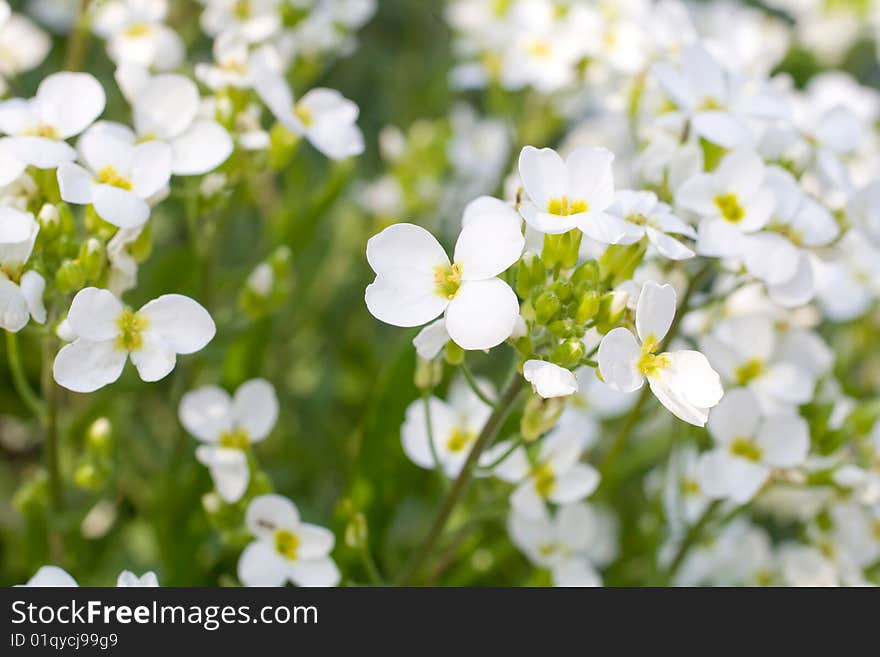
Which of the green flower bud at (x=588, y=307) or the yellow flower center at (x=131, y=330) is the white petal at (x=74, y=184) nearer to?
the yellow flower center at (x=131, y=330)

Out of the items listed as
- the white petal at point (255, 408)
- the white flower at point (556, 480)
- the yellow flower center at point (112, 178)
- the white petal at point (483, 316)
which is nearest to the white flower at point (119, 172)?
the yellow flower center at point (112, 178)

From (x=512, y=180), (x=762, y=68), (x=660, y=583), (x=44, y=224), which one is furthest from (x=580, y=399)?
(x=44, y=224)

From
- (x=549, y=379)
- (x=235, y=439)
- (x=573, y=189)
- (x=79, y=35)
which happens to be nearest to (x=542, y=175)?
(x=573, y=189)

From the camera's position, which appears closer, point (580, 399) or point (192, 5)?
point (580, 399)

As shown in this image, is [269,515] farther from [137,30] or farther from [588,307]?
[137,30]

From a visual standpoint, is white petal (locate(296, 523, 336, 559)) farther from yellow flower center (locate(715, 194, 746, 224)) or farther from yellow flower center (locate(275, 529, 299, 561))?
yellow flower center (locate(715, 194, 746, 224))
